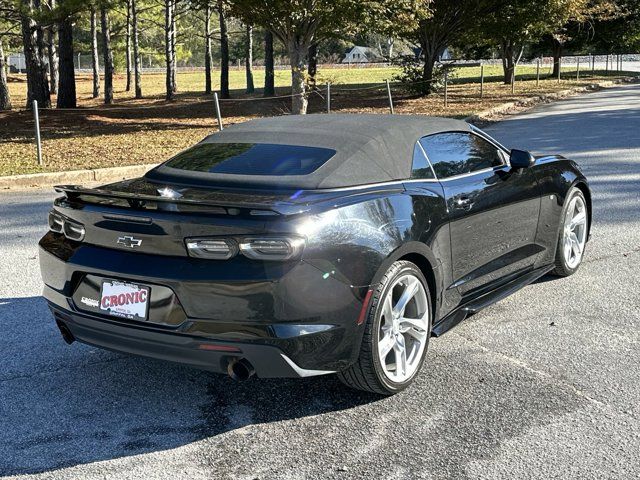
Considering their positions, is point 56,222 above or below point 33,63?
below

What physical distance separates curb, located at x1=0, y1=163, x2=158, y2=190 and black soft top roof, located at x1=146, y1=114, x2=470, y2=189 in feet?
25.9

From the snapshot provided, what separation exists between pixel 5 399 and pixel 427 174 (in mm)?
2676

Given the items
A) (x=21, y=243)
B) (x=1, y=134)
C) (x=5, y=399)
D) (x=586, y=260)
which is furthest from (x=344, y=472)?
(x=1, y=134)

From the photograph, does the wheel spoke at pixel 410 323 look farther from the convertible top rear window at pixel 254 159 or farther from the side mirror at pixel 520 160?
the side mirror at pixel 520 160

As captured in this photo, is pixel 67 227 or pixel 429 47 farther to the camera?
pixel 429 47

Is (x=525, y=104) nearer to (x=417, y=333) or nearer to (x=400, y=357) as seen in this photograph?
(x=417, y=333)

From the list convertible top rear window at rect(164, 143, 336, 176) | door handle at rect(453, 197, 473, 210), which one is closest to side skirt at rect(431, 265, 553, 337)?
door handle at rect(453, 197, 473, 210)

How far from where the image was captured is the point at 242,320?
3434 millimetres

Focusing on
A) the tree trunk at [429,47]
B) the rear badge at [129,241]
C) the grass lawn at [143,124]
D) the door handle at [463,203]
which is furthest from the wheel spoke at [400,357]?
the tree trunk at [429,47]

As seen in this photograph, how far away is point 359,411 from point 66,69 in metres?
24.3

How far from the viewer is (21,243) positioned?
771 centimetres

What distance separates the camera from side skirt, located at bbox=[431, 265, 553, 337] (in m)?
4.36

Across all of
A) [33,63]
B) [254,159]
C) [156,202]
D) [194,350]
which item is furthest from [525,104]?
[194,350]

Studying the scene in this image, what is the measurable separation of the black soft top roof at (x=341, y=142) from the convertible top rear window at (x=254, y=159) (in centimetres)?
6
